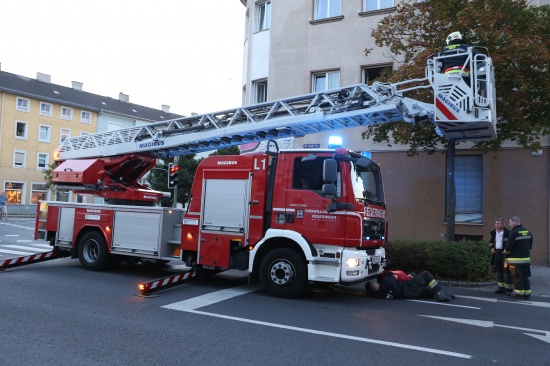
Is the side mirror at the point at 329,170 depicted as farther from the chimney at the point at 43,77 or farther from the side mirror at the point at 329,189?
the chimney at the point at 43,77

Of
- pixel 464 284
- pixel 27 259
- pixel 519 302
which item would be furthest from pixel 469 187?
pixel 27 259

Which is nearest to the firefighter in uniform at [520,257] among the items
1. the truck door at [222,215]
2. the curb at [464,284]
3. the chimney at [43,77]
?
the curb at [464,284]

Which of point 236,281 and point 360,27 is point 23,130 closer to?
point 360,27

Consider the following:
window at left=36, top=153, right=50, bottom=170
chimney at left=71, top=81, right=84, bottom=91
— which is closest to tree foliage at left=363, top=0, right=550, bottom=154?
window at left=36, top=153, right=50, bottom=170

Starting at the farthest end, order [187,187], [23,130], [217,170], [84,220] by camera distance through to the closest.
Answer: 1. [23,130]
2. [187,187]
3. [84,220]
4. [217,170]

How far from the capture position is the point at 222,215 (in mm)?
8953

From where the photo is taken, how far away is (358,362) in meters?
4.98

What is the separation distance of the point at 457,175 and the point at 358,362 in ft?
39.5

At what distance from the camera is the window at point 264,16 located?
1971 cm

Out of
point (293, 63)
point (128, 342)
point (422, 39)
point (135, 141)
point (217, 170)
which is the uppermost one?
point (293, 63)

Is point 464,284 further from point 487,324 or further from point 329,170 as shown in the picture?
point 329,170

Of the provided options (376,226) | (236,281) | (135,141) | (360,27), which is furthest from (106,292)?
(360,27)

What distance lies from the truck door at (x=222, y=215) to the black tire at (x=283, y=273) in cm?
67

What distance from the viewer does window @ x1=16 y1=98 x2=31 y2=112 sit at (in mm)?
44938
